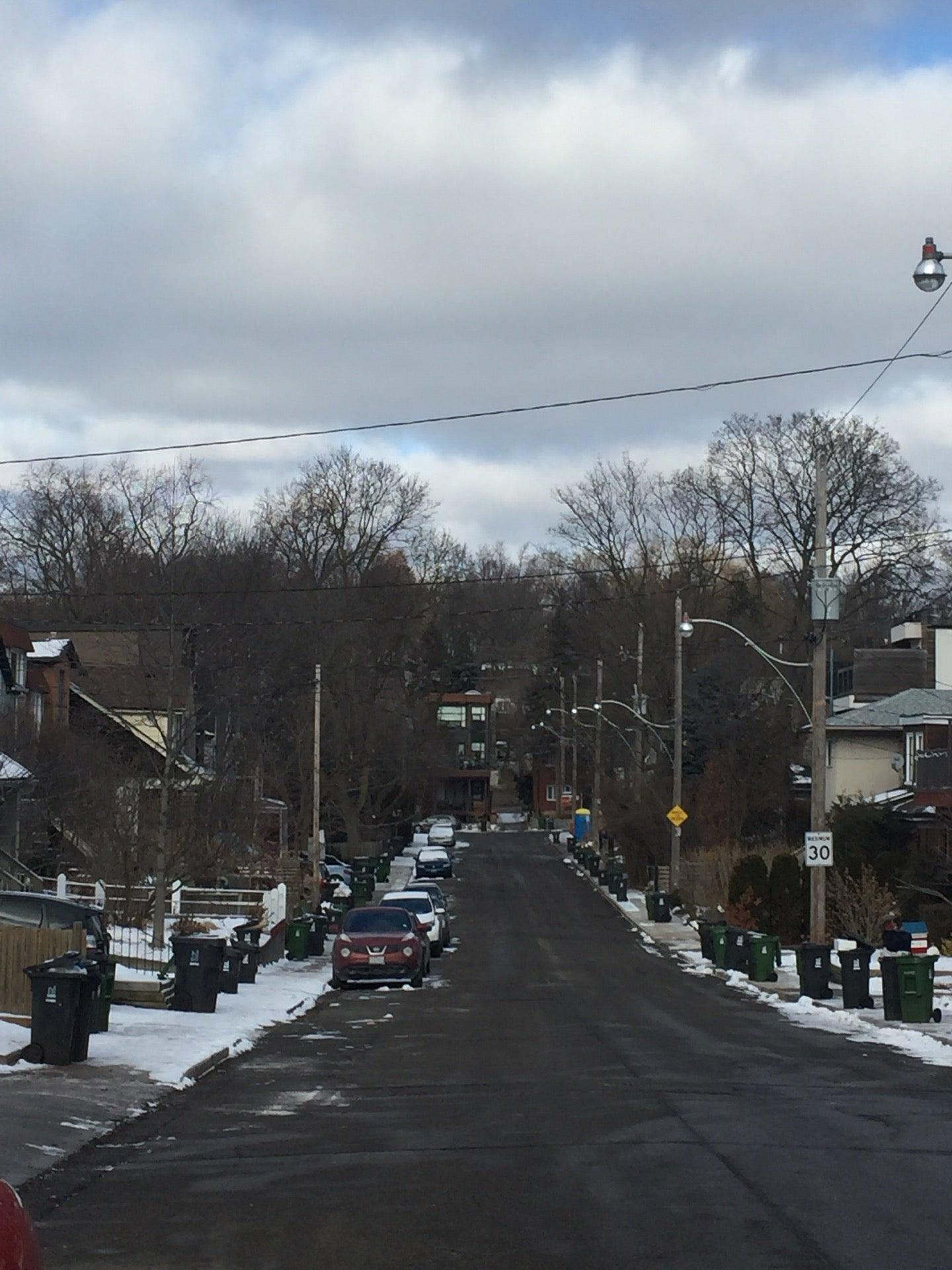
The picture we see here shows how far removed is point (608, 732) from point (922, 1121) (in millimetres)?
67745

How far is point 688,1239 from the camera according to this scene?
316 inches

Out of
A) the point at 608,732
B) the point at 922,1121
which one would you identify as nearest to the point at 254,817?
the point at 922,1121

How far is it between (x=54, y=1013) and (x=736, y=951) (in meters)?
21.0

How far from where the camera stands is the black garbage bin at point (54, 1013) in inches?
590

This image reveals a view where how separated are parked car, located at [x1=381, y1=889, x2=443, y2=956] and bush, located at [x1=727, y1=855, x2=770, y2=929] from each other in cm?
889

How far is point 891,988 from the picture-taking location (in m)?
22.1

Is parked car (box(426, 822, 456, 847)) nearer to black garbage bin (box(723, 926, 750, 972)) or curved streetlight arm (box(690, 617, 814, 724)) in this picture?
curved streetlight arm (box(690, 617, 814, 724))

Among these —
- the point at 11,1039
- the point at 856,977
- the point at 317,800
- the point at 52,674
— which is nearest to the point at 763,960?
the point at 856,977

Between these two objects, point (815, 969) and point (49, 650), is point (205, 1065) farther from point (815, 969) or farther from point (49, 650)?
point (49, 650)

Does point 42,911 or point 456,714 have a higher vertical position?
point 456,714

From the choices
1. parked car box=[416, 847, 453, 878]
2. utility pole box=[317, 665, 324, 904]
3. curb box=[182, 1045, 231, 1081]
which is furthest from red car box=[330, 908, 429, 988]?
parked car box=[416, 847, 453, 878]

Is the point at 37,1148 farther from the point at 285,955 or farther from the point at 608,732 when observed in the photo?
the point at 608,732

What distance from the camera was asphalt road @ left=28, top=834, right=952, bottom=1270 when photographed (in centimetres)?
799

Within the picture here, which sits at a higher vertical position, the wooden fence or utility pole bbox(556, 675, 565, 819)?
utility pole bbox(556, 675, 565, 819)
